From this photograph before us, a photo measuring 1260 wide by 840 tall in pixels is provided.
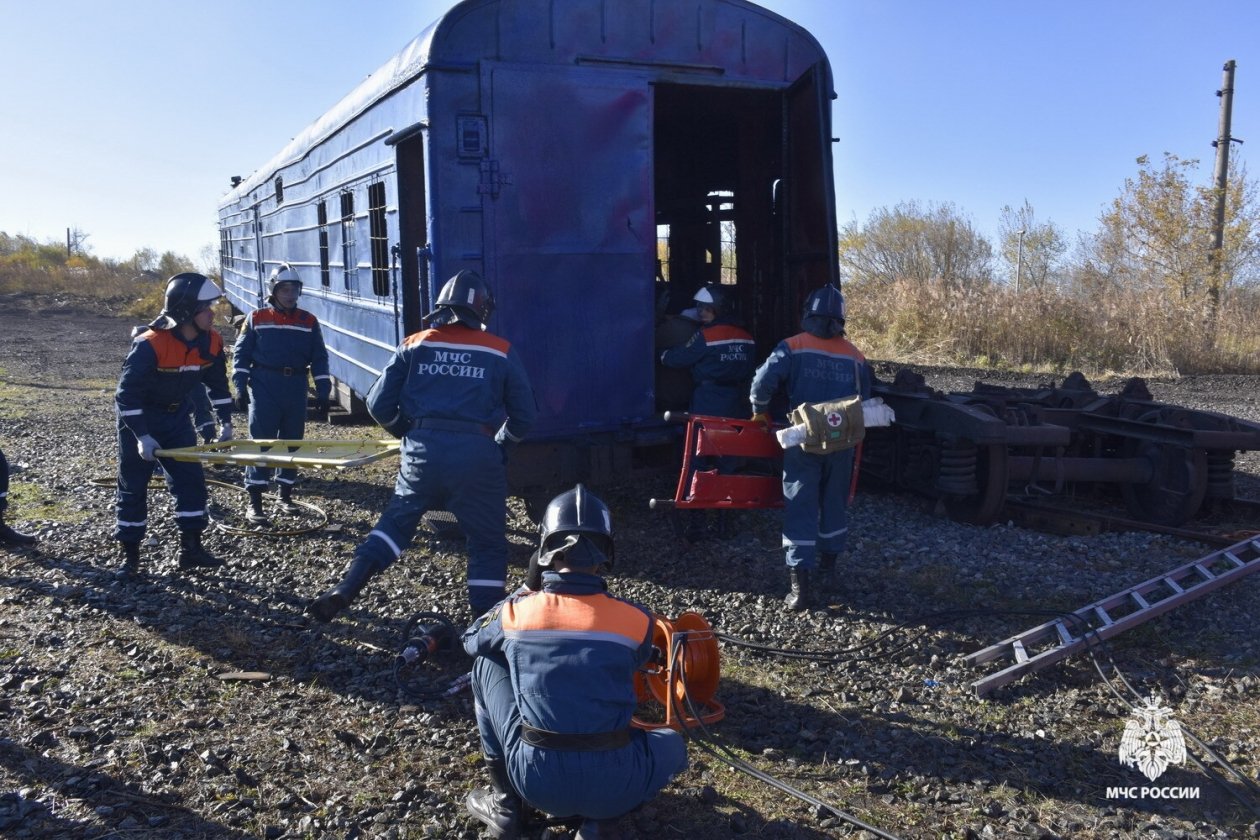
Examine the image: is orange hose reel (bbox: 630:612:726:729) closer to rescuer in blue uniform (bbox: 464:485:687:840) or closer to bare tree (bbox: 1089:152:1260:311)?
rescuer in blue uniform (bbox: 464:485:687:840)

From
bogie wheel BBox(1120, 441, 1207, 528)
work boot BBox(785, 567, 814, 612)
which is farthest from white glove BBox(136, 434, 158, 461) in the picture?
bogie wheel BBox(1120, 441, 1207, 528)

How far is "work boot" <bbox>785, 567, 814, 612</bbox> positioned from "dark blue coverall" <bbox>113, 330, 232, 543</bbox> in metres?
3.82

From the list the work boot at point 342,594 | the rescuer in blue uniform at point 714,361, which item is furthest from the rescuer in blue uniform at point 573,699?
the rescuer in blue uniform at point 714,361

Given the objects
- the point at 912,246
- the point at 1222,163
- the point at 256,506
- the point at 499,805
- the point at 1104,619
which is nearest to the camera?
the point at 499,805

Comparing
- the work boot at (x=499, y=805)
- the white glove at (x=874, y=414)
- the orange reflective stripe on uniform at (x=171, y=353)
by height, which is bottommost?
the work boot at (x=499, y=805)

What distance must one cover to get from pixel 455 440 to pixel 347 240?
4.54m

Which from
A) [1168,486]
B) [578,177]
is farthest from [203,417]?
[1168,486]

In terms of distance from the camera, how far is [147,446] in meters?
5.75

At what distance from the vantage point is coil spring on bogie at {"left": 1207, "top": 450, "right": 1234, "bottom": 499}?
660cm

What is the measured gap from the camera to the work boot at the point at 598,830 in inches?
118

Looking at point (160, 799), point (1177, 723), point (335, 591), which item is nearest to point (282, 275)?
point (335, 591)

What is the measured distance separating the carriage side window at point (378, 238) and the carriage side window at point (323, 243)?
232 cm

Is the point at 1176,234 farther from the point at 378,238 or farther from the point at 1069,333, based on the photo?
the point at 378,238

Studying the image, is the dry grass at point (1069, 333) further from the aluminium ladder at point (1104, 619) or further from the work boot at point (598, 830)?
the work boot at point (598, 830)
